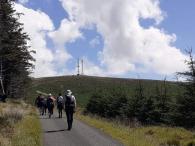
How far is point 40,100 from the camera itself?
38.6 meters

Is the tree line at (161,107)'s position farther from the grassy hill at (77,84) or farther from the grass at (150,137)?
the grassy hill at (77,84)

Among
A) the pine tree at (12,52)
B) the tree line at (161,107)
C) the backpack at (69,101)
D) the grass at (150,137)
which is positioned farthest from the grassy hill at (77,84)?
the backpack at (69,101)

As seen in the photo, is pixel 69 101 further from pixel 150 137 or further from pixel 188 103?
pixel 188 103

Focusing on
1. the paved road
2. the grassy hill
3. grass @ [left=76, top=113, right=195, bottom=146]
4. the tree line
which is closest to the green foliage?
the tree line

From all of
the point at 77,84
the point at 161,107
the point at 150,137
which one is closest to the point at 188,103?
the point at 161,107

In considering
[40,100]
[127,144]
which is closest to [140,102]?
[40,100]

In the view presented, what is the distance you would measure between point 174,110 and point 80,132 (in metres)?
18.1

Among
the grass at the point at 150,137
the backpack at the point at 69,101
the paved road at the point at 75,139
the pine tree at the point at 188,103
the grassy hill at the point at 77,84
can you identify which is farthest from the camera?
the grassy hill at the point at 77,84

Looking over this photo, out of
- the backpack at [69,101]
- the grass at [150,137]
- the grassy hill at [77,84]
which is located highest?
the grassy hill at [77,84]

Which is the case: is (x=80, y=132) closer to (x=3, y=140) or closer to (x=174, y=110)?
(x=3, y=140)

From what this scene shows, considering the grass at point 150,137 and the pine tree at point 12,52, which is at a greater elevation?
the pine tree at point 12,52

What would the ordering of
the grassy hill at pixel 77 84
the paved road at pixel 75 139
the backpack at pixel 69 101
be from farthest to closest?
the grassy hill at pixel 77 84 → the backpack at pixel 69 101 → the paved road at pixel 75 139

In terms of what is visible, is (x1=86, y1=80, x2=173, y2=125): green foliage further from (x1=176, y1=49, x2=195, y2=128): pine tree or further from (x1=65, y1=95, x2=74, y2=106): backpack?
(x1=65, y1=95, x2=74, y2=106): backpack

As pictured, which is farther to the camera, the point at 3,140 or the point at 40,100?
the point at 40,100
